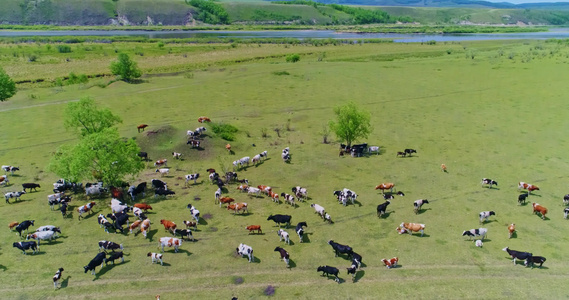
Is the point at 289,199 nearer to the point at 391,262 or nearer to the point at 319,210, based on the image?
the point at 319,210

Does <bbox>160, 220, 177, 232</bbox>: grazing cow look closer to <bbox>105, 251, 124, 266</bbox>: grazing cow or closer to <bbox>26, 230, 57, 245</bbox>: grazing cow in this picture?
<bbox>105, 251, 124, 266</bbox>: grazing cow

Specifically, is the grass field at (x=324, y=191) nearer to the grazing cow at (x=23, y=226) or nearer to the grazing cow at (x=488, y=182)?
the grazing cow at (x=488, y=182)

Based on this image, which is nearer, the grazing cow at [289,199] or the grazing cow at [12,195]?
the grazing cow at [289,199]

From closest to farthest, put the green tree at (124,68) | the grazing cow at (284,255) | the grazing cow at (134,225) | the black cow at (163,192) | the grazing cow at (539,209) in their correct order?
1. the grazing cow at (284,255)
2. the grazing cow at (134,225)
3. the grazing cow at (539,209)
4. the black cow at (163,192)
5. the green tree at (124,68)

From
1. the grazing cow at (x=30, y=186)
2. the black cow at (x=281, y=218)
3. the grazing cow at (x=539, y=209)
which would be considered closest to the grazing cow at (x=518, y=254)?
the grazing cow at (x=539, y=209)

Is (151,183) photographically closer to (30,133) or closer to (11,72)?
(30,133)

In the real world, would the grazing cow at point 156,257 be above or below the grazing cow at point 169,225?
below

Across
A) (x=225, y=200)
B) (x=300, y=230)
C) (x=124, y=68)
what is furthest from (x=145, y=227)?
(x=124, y=68)

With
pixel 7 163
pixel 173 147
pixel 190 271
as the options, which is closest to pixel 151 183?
pixel 173 147
